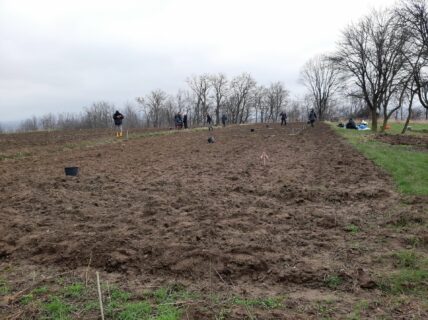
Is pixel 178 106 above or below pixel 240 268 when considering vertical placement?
above

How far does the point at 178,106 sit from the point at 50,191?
336ft

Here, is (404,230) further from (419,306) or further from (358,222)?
(419,306)

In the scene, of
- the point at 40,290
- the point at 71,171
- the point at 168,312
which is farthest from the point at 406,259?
the point at 71,171

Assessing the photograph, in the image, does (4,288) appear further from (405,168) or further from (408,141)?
(408,141)

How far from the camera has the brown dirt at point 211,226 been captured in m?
4.57

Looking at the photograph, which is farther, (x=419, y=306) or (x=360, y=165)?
(x=360, y=165)

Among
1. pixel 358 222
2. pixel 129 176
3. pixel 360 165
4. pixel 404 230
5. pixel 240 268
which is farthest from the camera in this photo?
pixel 360 165

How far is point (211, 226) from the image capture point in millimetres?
6129

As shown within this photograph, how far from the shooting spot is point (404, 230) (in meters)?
5.75

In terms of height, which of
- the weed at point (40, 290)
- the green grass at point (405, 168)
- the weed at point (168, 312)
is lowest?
the weed at point (40, 290)

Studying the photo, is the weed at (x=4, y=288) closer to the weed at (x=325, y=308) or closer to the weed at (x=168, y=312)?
the weed at (x=168, y=312)

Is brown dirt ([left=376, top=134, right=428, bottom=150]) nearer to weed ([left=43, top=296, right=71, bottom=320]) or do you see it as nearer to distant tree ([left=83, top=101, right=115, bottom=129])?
weed ([left=43, top=296, right=71, bottom=320])

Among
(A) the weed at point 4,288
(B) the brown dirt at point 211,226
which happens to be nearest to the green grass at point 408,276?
(B) the brown dirt at point 211,226

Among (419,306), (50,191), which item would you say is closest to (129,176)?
(50,191)
